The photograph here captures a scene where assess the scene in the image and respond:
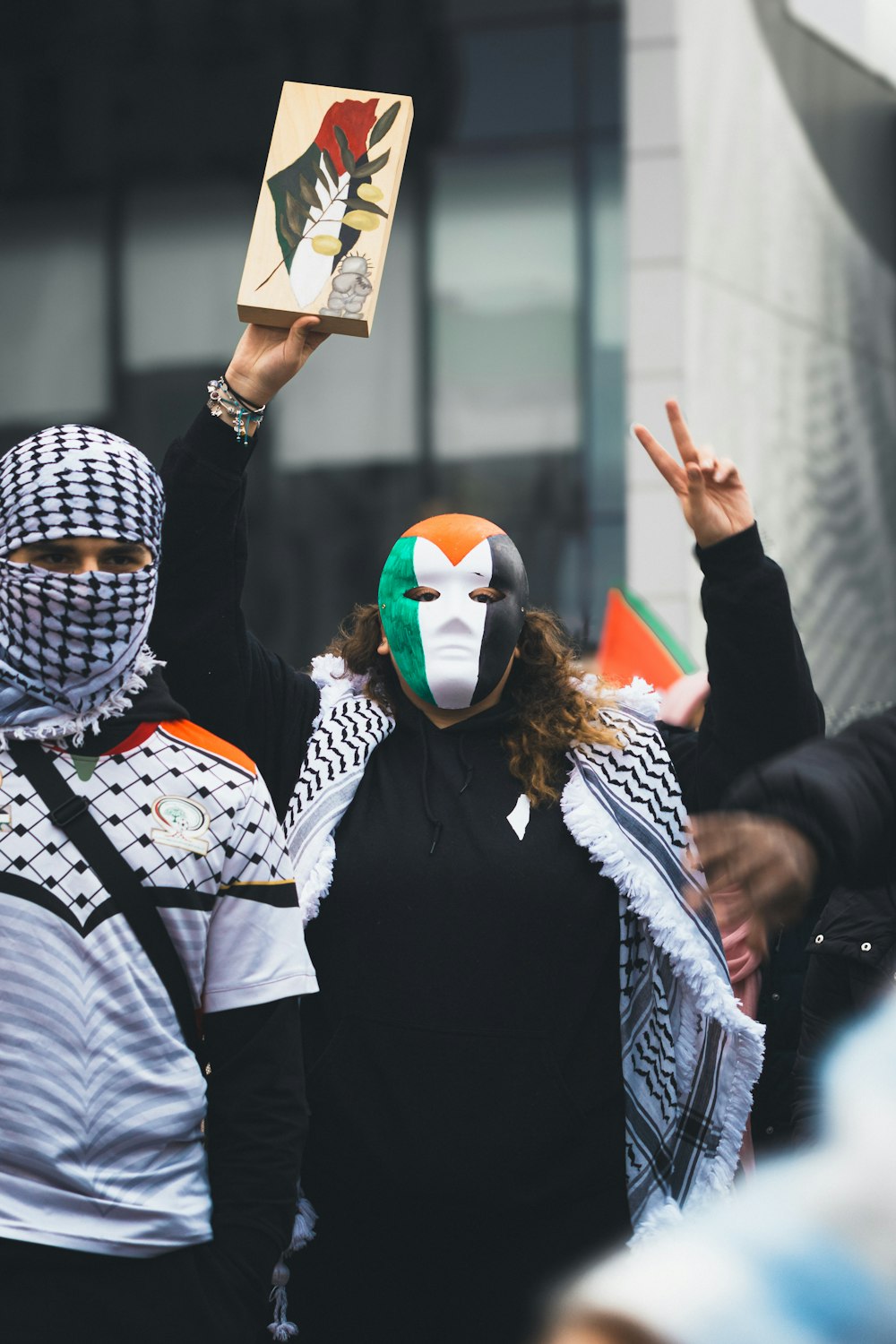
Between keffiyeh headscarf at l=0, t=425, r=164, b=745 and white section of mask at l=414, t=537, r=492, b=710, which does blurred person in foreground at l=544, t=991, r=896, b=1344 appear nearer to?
keffiyeh headscarf at l=0, t=425, r=164, b=745

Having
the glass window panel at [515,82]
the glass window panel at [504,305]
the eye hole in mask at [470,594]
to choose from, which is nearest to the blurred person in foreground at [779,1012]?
the eye hole in mask at [470,594]

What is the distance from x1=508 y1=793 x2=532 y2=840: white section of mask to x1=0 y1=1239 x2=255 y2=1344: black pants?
1063 millimetres

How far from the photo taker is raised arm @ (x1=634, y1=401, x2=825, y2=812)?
3.04 metres

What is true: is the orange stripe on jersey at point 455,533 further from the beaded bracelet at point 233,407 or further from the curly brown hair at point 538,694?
the beaded bracelet at point 233,407

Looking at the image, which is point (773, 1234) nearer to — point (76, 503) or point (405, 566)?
point (76, 503)

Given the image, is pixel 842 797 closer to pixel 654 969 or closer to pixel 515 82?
pixel 654 969

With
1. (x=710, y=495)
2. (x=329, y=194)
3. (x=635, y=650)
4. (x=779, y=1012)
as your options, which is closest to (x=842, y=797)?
(x=710, y=495)

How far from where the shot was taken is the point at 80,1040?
2406 mm

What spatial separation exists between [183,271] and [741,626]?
30.9 feet

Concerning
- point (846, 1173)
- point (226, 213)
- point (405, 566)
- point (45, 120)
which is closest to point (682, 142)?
point (226, 213)

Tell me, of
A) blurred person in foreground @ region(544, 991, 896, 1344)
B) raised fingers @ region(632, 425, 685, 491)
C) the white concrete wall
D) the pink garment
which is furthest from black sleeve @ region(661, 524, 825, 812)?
the white concrete wall

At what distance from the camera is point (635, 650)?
21.8 ft

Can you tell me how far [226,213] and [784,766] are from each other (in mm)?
10442

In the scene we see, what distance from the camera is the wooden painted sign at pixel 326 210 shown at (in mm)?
3133
